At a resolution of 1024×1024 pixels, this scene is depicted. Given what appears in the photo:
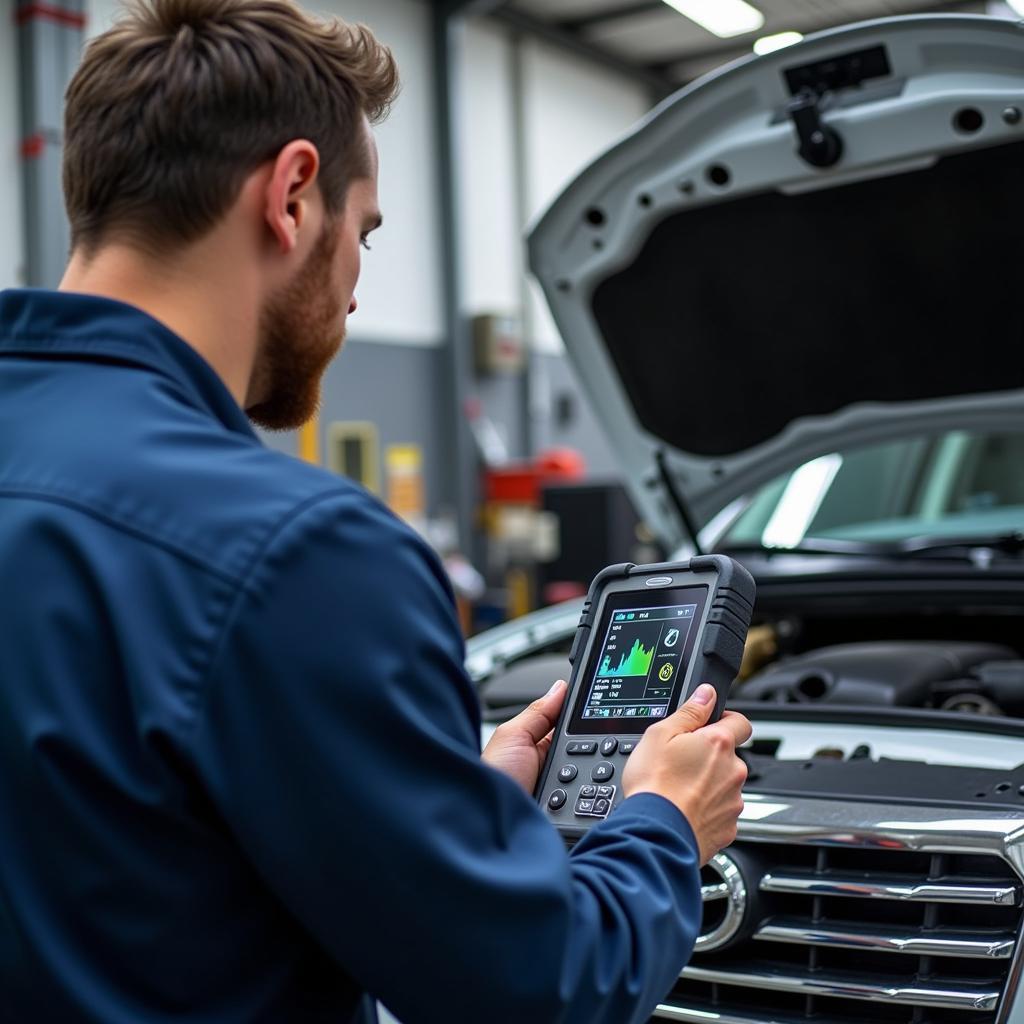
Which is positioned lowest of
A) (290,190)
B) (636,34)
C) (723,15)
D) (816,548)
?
(816,548)

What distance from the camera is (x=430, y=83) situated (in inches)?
316

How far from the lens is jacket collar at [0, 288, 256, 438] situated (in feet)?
2.93

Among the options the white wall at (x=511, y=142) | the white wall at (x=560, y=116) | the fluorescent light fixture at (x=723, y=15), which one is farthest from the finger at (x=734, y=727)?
the white wall at (x=560, y=116)

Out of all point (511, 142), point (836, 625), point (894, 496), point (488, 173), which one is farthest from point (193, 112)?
point (511, 142)

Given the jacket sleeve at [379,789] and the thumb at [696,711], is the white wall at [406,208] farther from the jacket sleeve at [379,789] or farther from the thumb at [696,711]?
the jacket sleeve at [379,789]

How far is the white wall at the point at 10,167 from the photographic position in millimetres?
5609

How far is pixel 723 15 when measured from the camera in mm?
6578

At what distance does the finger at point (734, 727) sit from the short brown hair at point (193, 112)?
0.53m

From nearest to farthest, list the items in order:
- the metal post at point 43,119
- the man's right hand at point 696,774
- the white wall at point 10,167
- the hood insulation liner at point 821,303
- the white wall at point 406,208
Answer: the man's right hand at point 696,774 → the hood insulation liner at point 821,303 → the metal post at point 43,119 → the white wall at point 10,167 → the white wall at point 406,208

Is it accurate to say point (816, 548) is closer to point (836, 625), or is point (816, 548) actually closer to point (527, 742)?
point (836, 625)

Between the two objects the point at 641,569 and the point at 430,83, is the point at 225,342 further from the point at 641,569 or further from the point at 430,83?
the point at 430,83

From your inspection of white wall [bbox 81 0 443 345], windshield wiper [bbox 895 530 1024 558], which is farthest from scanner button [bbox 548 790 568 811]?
white wall [bbox 81 0 443 345]

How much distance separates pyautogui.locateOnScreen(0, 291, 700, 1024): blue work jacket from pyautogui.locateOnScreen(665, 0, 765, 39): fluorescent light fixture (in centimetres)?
471

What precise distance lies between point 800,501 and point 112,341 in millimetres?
2268
